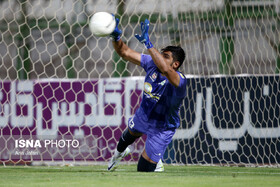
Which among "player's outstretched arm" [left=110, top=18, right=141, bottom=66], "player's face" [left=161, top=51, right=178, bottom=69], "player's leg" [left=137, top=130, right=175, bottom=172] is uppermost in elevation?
"player's outstretched arm" [left=110, top=18, right=141, bottom=66]

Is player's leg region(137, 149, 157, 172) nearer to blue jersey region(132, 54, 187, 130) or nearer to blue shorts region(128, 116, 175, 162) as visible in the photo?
blue shorts region(128, 116, 175, 162)

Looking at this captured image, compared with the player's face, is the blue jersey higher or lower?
lower

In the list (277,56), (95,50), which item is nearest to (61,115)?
(95,50)

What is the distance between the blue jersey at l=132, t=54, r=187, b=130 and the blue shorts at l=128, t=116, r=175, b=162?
31mm

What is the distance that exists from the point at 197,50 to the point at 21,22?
2.27 m

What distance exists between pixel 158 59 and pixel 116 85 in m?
2.11

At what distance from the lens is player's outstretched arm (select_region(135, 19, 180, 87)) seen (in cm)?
520

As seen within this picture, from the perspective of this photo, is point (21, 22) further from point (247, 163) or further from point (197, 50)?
point (247, 163)

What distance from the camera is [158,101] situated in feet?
19.2

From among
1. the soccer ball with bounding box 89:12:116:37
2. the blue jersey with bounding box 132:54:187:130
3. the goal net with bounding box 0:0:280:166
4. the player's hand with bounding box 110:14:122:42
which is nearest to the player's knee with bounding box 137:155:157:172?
the blue jersey with bounding box 132:54:187:130

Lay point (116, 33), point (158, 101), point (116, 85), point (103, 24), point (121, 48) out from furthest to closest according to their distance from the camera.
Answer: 1. point (116, 85)
2. point (158, 101)
3. point (121, 48)
4. point (116, 33)
5. point (103, 24)

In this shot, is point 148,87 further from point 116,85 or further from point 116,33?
point 116,85

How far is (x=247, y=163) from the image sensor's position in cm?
741

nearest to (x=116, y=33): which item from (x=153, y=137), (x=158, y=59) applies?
(x=158, y=59)
